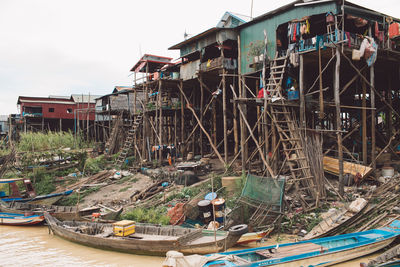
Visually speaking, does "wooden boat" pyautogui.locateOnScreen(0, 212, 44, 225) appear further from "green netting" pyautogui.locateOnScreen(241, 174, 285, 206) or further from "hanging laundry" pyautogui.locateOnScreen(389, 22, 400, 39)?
"hanging laundry" pyautogui.locateOnScreen(389, 22, 400, 39)

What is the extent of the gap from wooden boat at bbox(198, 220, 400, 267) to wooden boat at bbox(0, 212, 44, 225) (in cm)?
967

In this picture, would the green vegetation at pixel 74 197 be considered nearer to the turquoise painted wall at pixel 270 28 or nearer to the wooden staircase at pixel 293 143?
the turquoise painted wall at pixel 270 28

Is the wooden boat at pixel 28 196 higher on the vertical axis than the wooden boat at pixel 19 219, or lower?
higher

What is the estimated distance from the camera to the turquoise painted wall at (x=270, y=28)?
1314cm

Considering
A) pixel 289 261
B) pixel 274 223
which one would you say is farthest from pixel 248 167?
pixel 289 261

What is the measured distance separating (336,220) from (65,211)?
10.9 metres

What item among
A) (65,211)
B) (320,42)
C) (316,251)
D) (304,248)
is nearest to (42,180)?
(65,211)

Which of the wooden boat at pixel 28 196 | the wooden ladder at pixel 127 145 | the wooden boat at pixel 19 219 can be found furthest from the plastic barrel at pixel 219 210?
the wooden ladder at pixel 127 145

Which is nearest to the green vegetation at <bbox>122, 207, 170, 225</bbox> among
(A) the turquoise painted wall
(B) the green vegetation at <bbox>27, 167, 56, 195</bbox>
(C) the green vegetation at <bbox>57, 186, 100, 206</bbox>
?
(C) the green vegetation at <bbox>57, 186, 100, 206</bbox>

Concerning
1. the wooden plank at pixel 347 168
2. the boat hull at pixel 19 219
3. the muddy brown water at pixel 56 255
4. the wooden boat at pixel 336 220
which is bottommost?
the muddy brown water at pixel 56 255

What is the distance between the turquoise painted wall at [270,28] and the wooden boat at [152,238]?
9.35 meters

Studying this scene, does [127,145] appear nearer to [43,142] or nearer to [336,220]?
[43,142]

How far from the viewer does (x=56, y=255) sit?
33.8 feet

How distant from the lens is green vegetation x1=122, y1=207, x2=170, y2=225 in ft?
37.9
